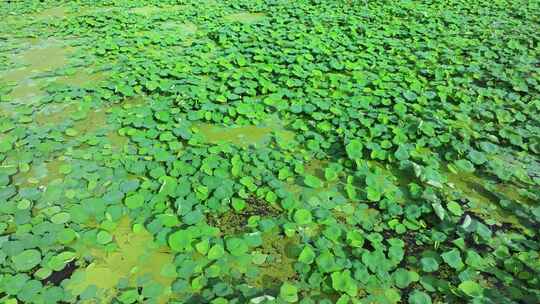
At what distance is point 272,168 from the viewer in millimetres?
2779

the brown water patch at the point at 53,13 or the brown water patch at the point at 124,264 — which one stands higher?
the brown water patch at the point at 53,13

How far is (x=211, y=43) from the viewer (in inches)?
195

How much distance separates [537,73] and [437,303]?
3.23 m

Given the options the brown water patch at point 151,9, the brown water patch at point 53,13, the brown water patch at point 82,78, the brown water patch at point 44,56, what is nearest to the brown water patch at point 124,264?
the brown water patch at point 82,78

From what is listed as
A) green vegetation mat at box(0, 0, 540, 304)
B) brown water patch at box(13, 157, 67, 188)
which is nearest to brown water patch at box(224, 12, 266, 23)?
green vegetation mat at box(0, 0, 540, 304)

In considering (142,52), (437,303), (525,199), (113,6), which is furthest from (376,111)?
(113,6)

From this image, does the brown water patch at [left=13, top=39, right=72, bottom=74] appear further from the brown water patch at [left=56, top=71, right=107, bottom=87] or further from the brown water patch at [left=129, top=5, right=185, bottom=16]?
the brown water patch at [left=129, top=5, right=185, bottom=16]

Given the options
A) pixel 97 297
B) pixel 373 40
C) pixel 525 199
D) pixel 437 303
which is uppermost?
pixel 373 40

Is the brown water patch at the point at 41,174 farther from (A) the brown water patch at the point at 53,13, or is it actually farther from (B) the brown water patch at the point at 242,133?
(A) the brown water patch at the point at 53,13

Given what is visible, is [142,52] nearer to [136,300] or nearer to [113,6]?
[113,6]

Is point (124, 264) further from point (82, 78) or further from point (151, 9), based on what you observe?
point (151, 9)

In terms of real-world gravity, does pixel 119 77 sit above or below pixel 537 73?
below

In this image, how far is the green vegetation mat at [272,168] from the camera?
204 centimetres

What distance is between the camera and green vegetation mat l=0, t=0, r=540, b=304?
204 centimetres
